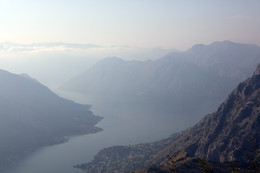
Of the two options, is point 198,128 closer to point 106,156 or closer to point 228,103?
point 228,103

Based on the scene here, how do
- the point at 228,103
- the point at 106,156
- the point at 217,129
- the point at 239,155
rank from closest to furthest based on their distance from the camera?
the point at 239,155
the point at 217,129
the point at 228,103
the point at 106,156

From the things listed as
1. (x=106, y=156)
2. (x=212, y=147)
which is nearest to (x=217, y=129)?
(x=212, y=147)

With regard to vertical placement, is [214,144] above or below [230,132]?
below

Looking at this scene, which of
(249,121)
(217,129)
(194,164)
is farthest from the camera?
(217,129)

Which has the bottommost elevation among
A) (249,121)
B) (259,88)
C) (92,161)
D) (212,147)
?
(92,161)

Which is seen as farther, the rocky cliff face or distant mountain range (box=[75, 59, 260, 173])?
distant mountain range (box=[75, 59, 260, 173])

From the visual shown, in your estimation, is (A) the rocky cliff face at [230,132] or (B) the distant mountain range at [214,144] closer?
(A) the rocky cliff face at [230,132]

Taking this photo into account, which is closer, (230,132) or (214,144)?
(230,132)

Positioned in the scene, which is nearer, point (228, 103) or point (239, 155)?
point (239, 155)
